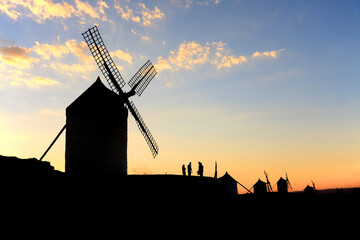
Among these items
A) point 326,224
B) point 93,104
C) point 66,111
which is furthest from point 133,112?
point 326,224

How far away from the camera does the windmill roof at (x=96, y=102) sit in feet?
56.1

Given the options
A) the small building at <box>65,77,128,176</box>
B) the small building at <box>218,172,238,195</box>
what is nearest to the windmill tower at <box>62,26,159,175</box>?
the small building at <box>65,77,128,176</box>

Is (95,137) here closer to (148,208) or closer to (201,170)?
(148,208)

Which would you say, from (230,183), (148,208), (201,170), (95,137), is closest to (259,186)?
(230,183)

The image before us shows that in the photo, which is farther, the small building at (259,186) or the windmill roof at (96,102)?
the small building at (259,186)

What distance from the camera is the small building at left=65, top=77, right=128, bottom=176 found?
656 inches

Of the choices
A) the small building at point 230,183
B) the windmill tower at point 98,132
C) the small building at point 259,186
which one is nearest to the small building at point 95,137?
the windmill tower at point 98,132

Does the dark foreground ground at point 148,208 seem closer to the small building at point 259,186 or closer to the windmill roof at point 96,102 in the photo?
the windmill roof at point 96,102

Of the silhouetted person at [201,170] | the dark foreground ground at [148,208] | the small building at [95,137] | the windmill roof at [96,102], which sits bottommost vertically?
the dark foreground ground at [148,208]

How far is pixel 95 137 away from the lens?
16.8 meters

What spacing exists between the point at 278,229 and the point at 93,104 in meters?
11.6

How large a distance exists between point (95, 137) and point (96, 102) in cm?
200

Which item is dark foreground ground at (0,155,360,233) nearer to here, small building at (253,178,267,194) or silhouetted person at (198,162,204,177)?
silhouetted person at (198,162,204,177)

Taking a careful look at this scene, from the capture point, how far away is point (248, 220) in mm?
15625
